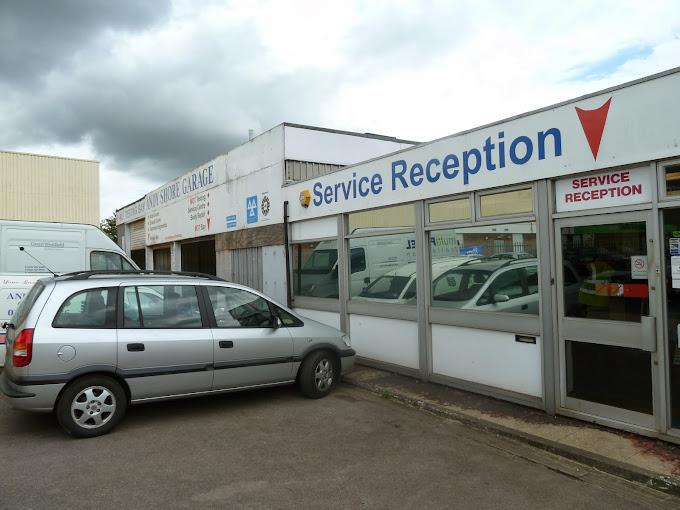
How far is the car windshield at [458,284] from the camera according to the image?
20.9 ft

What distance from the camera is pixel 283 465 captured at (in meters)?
4.29

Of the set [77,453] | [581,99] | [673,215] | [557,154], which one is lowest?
[77,453]

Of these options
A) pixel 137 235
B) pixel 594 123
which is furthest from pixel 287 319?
pixel 137 235

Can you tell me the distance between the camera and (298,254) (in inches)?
393

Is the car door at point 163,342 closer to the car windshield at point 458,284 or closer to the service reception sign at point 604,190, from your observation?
the car windshield at point 458,284

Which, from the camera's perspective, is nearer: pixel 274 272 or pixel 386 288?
pixel 386 288

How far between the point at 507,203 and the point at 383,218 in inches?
90.8

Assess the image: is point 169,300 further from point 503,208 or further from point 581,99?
point 581,99

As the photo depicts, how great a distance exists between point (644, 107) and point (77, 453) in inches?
240

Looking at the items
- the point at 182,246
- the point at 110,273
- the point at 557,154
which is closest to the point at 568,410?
the point at 557,154

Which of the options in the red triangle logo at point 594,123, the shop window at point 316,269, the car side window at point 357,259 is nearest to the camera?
the red triangle logo at point 594,123

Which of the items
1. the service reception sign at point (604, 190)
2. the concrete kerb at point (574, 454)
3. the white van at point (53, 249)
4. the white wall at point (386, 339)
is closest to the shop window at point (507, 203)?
the service reception sign at point (604, 190)

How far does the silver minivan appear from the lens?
191 inches

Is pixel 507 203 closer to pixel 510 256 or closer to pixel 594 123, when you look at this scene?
pixel 510 256
